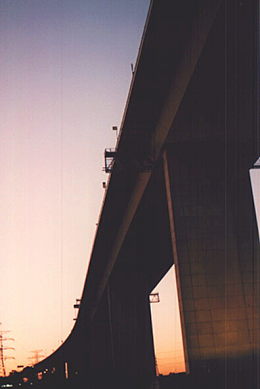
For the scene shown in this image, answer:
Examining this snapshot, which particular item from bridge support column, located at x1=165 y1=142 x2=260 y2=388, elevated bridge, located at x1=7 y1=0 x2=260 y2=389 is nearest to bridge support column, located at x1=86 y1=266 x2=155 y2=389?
elevated bridge, located at x1=7 y1=0 x2=260 y2=389

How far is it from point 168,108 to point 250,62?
14.8ft

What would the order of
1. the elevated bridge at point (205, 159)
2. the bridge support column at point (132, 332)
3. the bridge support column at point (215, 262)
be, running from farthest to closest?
the bridge support column at point (132, 332), the bridge support column at point (215, 262), the elevated bridge at point (205, 159)

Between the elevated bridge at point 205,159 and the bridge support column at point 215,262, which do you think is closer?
the elevated bridge at point 205,159

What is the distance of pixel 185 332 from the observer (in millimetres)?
23375

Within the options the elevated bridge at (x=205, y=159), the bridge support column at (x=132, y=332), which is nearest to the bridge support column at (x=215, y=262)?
the elevated bridge at (x=205, y=159)

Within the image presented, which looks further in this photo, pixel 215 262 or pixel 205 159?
→ pixel 205 159

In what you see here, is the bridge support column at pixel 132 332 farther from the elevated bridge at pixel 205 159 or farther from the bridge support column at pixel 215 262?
the bridge support column at pixel 215 262

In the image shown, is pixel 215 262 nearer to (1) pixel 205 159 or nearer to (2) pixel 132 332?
(1) pixel 205 159

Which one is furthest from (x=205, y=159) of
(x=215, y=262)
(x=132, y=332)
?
(x=132, y=332)

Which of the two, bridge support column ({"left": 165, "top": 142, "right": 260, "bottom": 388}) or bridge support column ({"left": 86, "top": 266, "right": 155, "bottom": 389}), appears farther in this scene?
bridge support column ({"left": 86, "top": 266, "right": 155, "bottom": 389})

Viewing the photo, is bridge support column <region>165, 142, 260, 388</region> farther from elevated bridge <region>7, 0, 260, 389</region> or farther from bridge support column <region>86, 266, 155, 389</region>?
bridge support column <region>86, 266, 155, 389</region>

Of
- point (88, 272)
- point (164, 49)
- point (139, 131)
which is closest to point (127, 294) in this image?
point (88, 272)

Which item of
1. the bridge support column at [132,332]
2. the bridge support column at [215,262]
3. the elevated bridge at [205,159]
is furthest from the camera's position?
the bridge support column at [132,332]

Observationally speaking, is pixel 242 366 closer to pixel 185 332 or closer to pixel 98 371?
pixel 185 332
